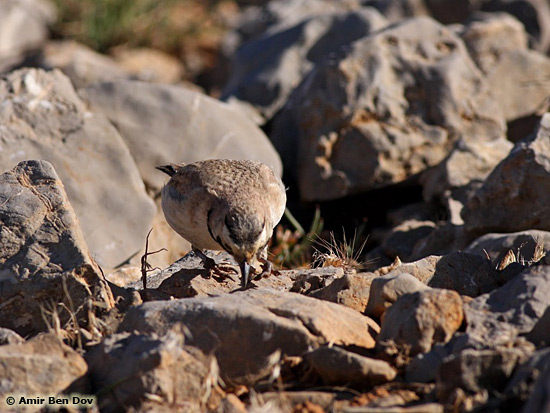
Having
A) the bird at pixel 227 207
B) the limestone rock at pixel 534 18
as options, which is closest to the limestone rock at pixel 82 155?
the bird at pixel 227 207

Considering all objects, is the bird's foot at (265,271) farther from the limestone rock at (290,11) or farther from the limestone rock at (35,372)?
the limestone rock at (290,11)

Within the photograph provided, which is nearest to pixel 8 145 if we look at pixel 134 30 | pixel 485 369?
pixel 485 369

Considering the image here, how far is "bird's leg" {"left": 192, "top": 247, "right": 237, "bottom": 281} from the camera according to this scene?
557cm

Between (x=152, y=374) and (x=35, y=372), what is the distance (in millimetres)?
552

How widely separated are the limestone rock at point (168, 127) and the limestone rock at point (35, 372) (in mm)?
4065

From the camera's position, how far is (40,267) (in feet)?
15.5

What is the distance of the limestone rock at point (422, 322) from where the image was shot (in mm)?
4051

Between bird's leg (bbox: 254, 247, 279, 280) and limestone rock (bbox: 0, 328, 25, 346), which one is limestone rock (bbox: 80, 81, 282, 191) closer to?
bird's leg (bbox: 254, 247, 279, 280)

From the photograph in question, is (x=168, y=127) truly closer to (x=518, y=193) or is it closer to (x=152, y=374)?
(x=518, y=193)

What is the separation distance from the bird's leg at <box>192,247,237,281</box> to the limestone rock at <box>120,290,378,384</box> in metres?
1.20

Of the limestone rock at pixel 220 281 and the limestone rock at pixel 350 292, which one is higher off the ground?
the limestone rock at pixel 350 292

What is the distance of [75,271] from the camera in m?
4.71

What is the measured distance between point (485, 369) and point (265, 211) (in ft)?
6.77

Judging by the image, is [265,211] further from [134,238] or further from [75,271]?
[134,238]
